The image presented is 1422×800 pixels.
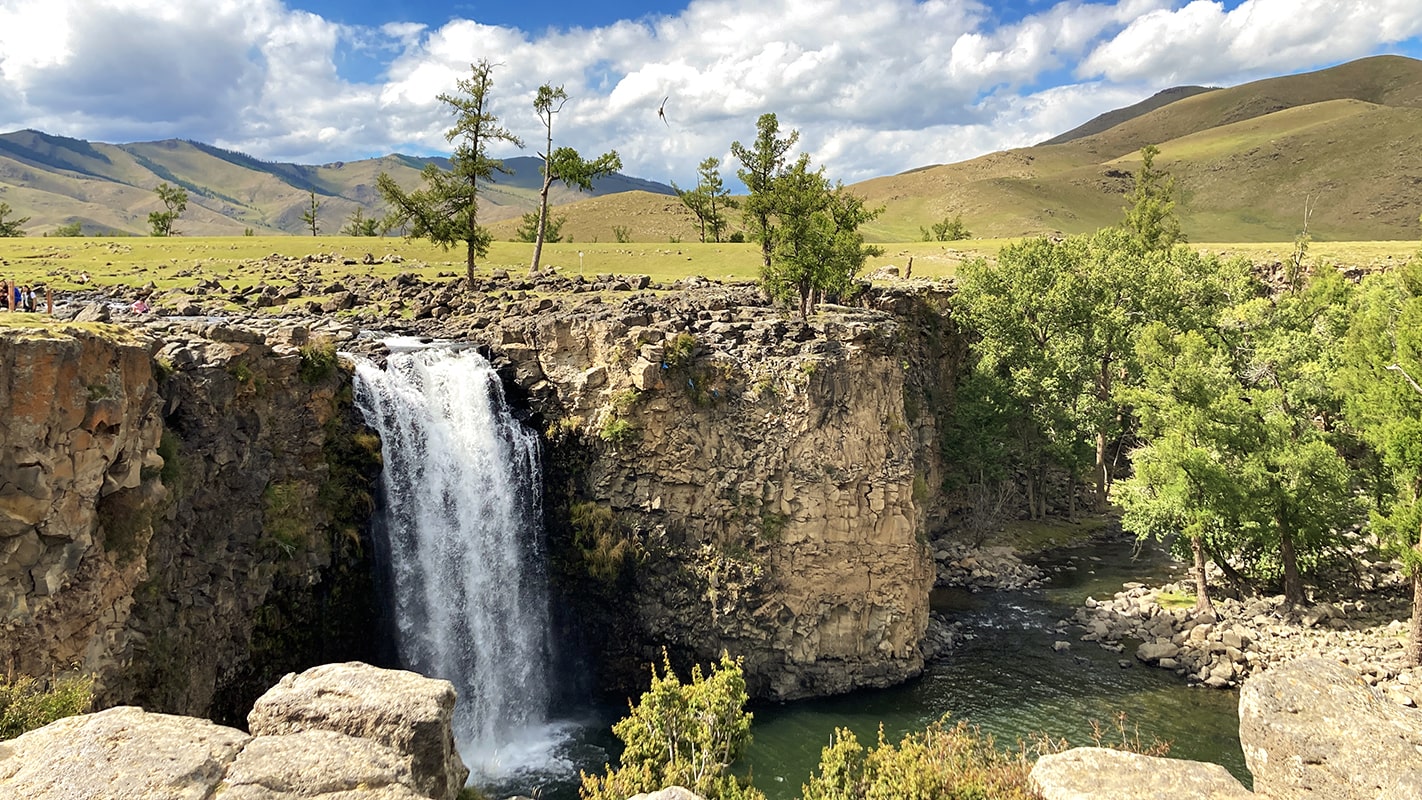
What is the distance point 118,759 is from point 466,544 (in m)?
20.5

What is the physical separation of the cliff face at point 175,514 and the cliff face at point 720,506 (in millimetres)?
8782

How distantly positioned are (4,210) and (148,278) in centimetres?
7891

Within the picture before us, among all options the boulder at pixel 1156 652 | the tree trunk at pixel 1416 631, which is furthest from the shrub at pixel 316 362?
the tree trunk at pixel 1416 631

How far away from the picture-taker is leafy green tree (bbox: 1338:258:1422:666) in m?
27.6

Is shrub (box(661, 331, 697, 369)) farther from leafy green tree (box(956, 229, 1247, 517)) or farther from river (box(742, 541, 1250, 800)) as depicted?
leafy green tree (box(956, 229, 1247, 517))

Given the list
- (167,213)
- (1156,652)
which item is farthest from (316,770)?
(167,213)

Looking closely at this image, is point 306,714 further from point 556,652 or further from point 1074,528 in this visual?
point 1074,528

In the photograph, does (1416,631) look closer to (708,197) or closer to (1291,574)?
(1291,574)

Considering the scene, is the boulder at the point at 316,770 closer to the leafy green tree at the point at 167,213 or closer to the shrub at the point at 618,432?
the shrub at the point at 618,432

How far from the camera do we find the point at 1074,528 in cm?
5262

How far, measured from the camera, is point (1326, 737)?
13414mm

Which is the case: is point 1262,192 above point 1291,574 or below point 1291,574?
above

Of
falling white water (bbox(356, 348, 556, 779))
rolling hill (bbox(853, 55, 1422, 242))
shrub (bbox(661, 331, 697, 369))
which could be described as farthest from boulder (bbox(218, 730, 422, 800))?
rolling hill (bbox(853, 55, 1422, 242))

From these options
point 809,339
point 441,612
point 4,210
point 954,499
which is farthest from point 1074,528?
point 4,210
